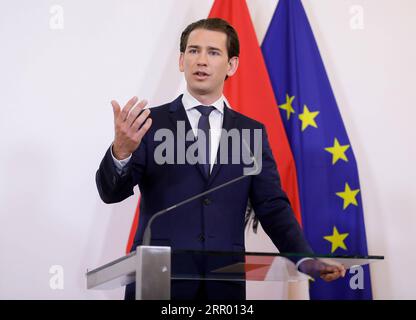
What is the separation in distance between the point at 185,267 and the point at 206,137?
887mm

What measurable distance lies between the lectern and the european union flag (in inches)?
55.7

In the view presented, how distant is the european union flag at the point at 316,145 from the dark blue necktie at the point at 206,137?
39.1 inches

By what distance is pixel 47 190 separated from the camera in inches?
140

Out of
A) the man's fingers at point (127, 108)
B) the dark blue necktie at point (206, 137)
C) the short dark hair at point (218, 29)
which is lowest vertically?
the man's fingers at point (127, 108)

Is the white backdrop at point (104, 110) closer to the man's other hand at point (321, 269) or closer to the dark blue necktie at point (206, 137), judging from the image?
the dark blue necktie at point (206, 137)

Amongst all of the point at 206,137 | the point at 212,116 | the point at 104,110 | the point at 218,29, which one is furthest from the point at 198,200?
the point at 104,110

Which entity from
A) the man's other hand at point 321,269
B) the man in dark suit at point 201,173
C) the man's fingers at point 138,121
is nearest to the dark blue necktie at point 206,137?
the man in dark suit at point 201,173

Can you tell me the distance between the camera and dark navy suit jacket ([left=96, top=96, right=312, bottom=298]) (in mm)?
2434

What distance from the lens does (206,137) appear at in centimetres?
271

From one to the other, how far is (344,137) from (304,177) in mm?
310

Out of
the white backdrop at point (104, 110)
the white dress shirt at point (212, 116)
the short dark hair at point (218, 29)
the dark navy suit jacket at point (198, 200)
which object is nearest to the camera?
the dark navy suit jacket at point (198, 200)

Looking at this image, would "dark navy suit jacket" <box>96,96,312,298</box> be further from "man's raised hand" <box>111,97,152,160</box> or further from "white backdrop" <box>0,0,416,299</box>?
"white backdrop" <box>0,0,416,299</box>

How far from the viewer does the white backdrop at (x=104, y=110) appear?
354 centimetres

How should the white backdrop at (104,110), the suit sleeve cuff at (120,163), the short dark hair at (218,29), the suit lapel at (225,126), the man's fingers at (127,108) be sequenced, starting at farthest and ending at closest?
the white backdrop at (104,110) → the short dark hair at (218,29) → the suit lapel at (225,126) → the suit sleeve cuff at (120,163) → the man's fingers at (127,108)
